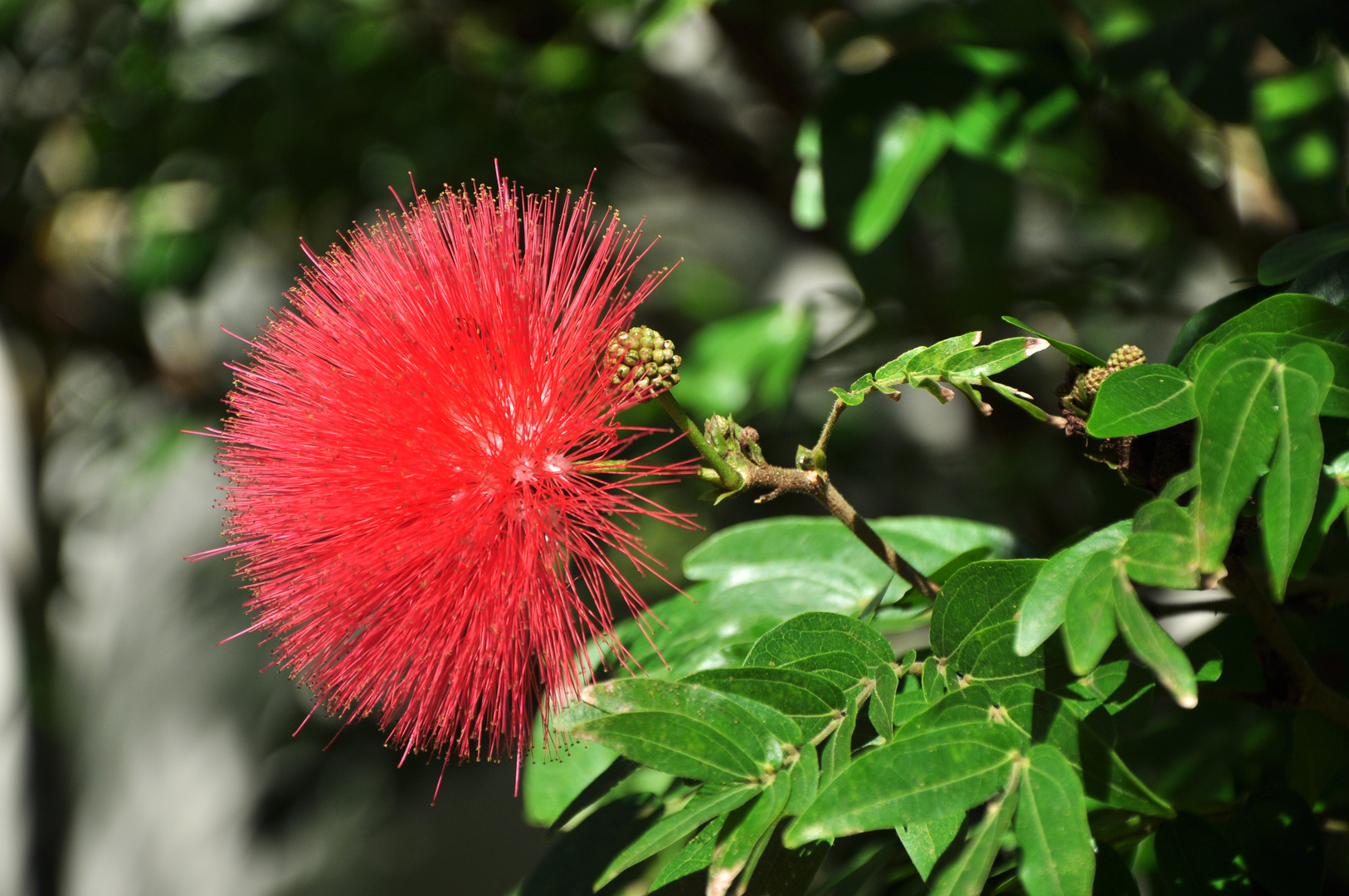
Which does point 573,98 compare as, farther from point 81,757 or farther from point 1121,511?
point 81,757

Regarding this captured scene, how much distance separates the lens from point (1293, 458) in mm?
467

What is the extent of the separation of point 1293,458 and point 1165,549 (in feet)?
0.26

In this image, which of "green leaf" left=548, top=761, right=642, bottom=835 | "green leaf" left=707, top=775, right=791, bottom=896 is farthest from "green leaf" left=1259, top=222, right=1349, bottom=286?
"green leaf" left=548, top=761, right=642, bottom=835

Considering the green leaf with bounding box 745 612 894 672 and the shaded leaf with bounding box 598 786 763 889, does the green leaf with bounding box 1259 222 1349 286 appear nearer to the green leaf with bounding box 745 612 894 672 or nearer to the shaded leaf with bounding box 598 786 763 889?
the green leaf with bounding box 745 612 894 672

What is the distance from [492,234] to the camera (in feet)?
2.34

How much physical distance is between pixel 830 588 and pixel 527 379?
1.15 ft

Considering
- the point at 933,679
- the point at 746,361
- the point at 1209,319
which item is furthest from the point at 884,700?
the point at 746,361

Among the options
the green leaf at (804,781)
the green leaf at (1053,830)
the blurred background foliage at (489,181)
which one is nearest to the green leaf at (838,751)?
the green leaf at (804,781)

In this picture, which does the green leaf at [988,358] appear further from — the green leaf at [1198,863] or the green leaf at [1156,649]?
the green leaf at [1198,863]

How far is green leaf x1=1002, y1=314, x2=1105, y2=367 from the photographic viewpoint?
1.80 ft

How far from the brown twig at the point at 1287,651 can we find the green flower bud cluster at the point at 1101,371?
0.13 meters

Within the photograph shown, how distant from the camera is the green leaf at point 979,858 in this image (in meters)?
0.45

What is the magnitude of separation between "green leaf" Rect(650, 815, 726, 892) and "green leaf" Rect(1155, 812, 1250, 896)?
32 cm

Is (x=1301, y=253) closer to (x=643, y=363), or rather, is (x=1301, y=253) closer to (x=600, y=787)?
(x=643, y=363)
